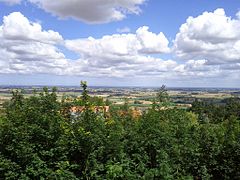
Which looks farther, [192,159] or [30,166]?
[192,159]

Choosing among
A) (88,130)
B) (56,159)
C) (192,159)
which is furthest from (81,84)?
(192,159)

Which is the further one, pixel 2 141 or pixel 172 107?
pixel 172 107

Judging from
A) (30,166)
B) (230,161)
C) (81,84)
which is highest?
(81,84)

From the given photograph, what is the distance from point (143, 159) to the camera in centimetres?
2658

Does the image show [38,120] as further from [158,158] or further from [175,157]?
[175,157]

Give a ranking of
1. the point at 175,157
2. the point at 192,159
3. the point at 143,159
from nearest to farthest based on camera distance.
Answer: the point at 143,159 < the point at 175,157 < the point at 192,159

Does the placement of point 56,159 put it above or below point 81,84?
below

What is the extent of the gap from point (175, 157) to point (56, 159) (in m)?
9.60

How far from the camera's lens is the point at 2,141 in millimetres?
24344

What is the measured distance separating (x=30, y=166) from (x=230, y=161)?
1998 cm

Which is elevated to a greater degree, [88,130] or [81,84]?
[81,84]

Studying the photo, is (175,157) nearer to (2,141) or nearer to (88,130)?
(88,130)

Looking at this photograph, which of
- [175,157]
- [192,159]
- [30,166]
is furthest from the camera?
[192,159]

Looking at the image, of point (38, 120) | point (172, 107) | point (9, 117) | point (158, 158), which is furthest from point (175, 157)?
point (172, 107)
